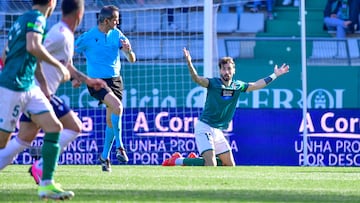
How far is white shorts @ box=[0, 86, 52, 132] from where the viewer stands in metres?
9.48

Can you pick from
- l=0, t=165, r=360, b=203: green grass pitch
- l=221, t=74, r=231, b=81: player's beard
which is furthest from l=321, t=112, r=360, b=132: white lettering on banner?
l=0, t=165, r=360, b=203: green grass pitch

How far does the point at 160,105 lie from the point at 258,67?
8.73 feet

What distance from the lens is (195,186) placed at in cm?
1176

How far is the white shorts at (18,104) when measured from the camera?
948 cm

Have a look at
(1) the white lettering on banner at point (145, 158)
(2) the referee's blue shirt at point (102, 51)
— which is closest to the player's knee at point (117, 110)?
(2) the referee's blue shirt at point (102, 51)

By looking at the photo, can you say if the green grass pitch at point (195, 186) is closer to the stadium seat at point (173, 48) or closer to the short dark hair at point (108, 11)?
the short dark hair at point (108, 11)

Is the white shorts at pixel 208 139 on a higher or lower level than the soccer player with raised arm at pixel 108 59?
lower

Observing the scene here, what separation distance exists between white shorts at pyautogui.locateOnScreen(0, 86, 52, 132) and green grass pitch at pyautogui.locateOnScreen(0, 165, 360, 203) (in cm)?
73

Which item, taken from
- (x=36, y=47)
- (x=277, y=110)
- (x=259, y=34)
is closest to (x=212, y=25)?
(x=277, y=110)

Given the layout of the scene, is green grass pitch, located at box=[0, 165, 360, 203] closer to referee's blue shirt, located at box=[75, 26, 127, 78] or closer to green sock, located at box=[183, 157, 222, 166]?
referee's blue shirt, located at box=[75, 26, 127, 78]

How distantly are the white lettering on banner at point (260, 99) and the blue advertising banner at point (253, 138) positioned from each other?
1.17m

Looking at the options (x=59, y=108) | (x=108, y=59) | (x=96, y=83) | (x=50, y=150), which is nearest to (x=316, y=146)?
(x=108, y=59)

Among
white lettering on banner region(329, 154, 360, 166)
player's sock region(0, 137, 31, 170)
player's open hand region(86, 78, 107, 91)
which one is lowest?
white lettering on banner region(329, 154, 360, 166)

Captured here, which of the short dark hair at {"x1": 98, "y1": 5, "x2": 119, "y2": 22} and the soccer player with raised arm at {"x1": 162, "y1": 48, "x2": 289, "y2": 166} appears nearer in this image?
the short dark hair at {"x1": 98, "y1": 5, "x2": 119, "y2": 22}
